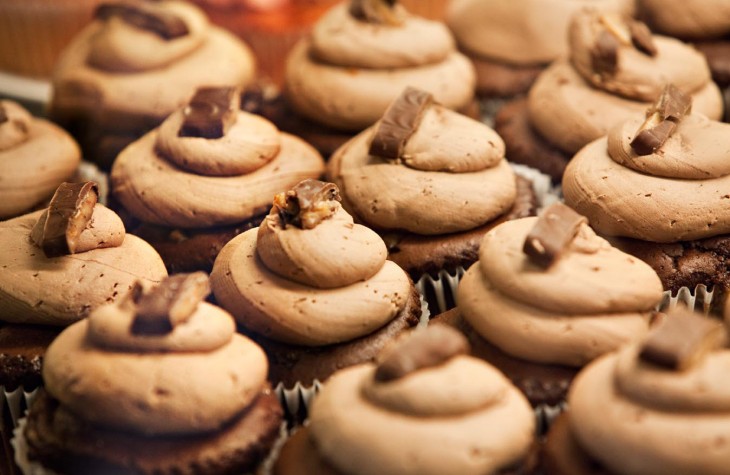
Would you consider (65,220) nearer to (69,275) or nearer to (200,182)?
(69,275)

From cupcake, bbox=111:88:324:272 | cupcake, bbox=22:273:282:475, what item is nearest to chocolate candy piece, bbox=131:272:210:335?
cupcake, bbox=22:273:282:475

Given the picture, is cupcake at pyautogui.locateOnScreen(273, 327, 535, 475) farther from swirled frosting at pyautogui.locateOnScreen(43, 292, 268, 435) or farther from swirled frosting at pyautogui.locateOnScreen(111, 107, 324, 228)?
swirled frosting at pyautogui.locateOnScreen(111, 107, 324, 228)

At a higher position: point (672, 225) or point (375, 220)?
point (672, 225)

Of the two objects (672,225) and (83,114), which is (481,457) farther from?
(83,114)

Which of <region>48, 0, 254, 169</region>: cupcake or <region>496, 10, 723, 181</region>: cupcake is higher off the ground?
<region>496, 10, 723, 181</region>: cupcake

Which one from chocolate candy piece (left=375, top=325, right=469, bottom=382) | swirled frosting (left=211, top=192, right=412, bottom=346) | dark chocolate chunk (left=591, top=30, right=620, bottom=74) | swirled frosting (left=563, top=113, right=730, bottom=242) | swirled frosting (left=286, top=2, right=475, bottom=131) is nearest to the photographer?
chocolate candy piece (left=375, top=325, right=469, bottom=382)

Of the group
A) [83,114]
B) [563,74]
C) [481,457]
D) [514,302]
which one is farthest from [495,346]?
[83,114]
